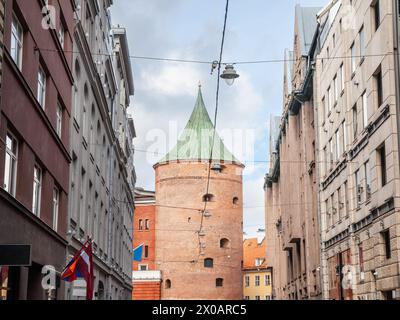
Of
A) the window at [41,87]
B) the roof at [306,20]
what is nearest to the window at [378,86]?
the window at [41,87]

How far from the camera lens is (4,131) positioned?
13.4 metres

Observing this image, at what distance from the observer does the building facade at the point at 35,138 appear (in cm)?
1395

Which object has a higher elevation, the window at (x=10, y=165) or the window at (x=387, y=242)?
the window at (x=10, y=165)

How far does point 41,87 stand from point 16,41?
3491 millimetres

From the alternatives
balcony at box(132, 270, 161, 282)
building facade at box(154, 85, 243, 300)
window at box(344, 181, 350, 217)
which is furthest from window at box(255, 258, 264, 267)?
window at box(344, 181, 350, 217)

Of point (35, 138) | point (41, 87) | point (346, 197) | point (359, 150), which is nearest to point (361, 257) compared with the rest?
point (346, 197)

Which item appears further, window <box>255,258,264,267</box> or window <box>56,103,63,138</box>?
window <box>255,258,264,267</box>

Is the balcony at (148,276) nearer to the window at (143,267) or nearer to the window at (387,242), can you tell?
the window at (143,267)

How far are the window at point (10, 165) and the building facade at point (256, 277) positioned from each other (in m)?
72.5

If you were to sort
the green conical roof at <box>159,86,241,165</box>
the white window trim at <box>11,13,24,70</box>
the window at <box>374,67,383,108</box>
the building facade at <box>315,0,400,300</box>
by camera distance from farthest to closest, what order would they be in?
the green conical roof at <box>159,86,241,165</box>, the window at <box>374,67,383,108</box>, the building facade at <box>315,0,400,300</box>, the white window trim at <box>11,13,24,70</box>

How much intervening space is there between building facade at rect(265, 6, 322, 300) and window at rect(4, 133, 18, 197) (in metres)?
22.8

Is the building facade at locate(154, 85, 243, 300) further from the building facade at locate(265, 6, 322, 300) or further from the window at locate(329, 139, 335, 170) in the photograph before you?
the window at locate(329, 139, 335, 170)

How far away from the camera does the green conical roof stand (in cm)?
7425
